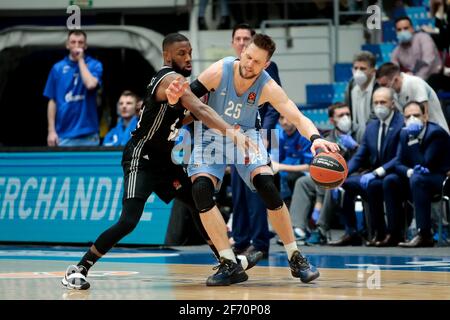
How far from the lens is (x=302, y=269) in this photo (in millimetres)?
7891

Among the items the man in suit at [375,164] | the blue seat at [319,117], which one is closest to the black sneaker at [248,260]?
the man in suit at [375,164]

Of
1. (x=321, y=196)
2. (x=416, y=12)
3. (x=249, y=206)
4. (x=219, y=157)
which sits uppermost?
(x=416, y=12)

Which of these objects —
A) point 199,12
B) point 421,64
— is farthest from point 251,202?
point 199,12

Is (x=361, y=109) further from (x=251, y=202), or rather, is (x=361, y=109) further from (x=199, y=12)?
(x=199, y=12)

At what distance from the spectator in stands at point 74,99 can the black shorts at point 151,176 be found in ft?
19.9

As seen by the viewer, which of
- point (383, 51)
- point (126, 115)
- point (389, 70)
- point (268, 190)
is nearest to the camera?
point (268, 190)

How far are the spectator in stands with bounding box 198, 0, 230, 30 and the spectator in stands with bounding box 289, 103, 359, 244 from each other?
6180 millimetres

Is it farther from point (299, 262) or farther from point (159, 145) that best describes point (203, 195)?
point (299, 262)

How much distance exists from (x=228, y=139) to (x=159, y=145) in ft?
1.75

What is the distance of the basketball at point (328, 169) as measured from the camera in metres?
7.57

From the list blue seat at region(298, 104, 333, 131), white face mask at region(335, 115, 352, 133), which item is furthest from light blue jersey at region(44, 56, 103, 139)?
blue seat at region(298, 104, 333, 131)

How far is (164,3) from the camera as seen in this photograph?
19844mm

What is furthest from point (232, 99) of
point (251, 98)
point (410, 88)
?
point (410, 88)

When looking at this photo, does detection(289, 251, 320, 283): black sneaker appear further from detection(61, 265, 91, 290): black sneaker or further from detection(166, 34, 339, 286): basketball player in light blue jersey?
detection(61, 265, 91, 290): black sneaker
